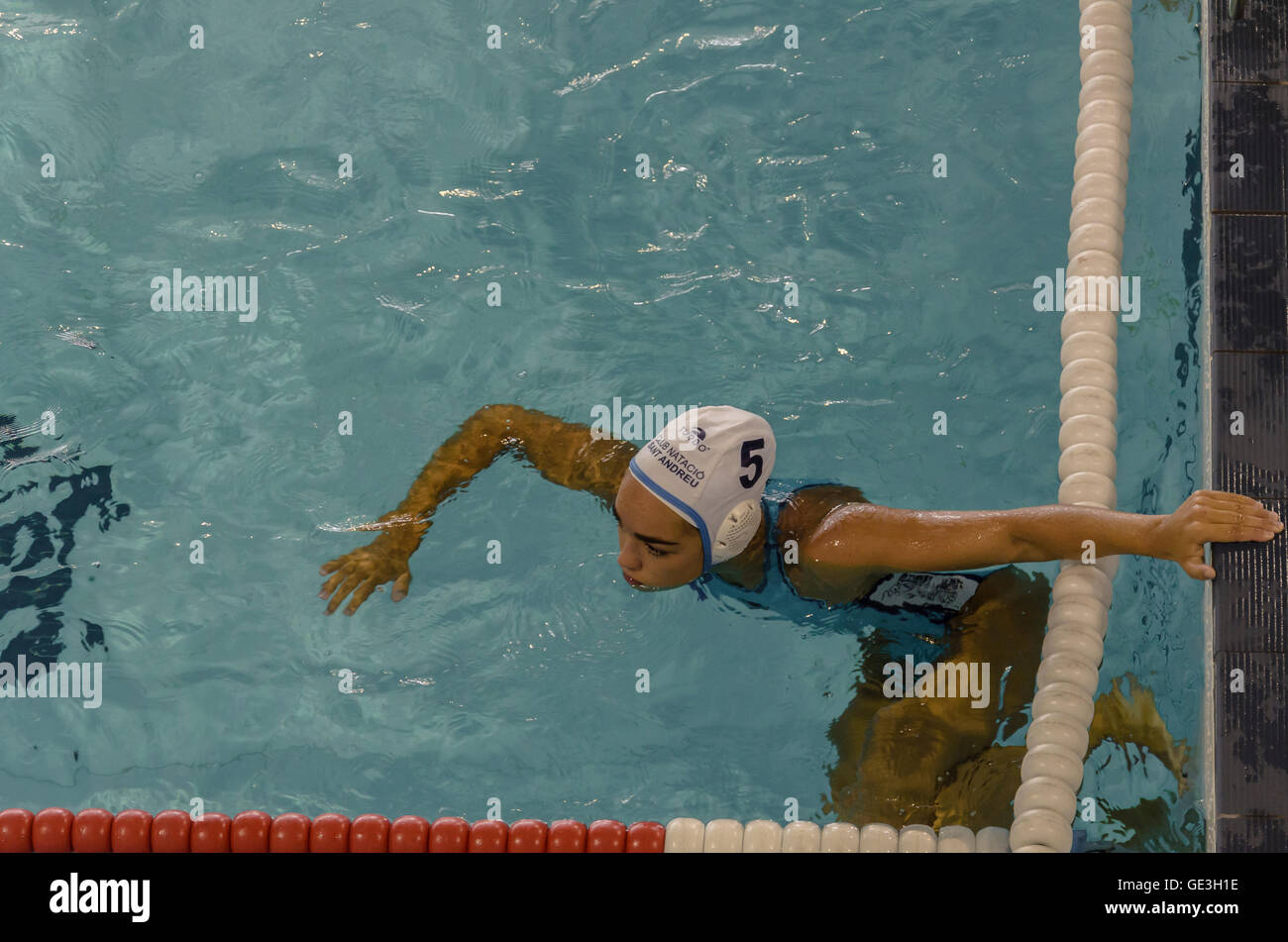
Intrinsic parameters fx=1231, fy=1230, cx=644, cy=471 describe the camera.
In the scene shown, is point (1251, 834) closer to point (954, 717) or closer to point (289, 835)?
point (954, 717)

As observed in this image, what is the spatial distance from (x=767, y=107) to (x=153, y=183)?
8.31ft

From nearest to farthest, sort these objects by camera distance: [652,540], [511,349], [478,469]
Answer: [652,540], [478,469], [511,349]

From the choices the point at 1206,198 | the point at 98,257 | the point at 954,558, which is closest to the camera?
the point at 954,558

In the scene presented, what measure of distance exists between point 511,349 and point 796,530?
66.9 inches

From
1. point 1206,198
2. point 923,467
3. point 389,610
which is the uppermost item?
point 1206,198

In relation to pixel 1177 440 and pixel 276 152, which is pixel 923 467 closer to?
pixel 1177 440

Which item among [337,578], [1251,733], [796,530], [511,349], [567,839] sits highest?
[511,349]

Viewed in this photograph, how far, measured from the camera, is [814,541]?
136 inches

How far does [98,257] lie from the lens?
4910 millimetres

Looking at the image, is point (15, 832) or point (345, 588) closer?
point (15, 832)

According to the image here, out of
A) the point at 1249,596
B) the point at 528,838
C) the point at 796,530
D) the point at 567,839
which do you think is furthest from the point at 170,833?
the point at 1249,596

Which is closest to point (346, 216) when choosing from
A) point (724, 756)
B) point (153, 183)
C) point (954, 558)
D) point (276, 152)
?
point (276, 152)

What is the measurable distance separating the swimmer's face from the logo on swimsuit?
885 millimetres
